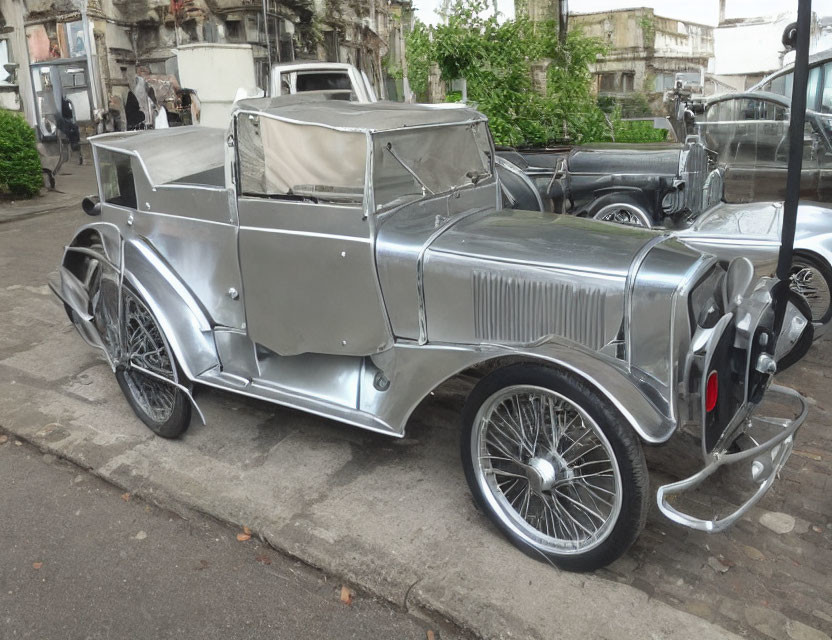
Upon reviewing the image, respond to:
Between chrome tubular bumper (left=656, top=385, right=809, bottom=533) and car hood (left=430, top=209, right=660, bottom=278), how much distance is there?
32.2 inches

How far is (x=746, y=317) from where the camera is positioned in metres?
2.88

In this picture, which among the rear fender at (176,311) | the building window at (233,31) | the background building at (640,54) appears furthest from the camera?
the background building at (640,54)

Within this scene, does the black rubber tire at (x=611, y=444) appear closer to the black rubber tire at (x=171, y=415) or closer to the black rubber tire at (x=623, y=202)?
the black rubber tire at (x=171, y=415)

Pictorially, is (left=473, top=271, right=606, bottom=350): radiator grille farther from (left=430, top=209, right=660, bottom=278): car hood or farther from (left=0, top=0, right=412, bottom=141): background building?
(left=0, top=0, right=412, bottom=141): background building

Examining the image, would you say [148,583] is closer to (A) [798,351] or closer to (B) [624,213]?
(A) [798,351]

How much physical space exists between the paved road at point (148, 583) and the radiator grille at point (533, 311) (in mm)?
1240

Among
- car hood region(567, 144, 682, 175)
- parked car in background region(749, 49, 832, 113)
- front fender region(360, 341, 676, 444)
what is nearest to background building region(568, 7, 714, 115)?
parked car in background region(749, 49, 832, 113)

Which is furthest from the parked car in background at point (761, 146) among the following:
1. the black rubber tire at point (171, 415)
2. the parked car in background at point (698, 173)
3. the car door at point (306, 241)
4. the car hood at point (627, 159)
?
the black rubber tire at point (171, 415)

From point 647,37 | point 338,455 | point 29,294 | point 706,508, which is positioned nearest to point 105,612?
point 338,455

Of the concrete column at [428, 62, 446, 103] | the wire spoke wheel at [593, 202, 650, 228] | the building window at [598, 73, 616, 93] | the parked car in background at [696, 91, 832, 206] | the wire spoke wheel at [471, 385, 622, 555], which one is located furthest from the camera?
the building window at [598, 73, 616, 93]

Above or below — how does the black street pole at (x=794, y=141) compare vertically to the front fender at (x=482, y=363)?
above

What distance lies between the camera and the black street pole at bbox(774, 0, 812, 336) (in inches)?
106

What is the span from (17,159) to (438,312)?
443 inches

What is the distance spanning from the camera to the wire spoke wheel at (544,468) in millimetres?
2945
